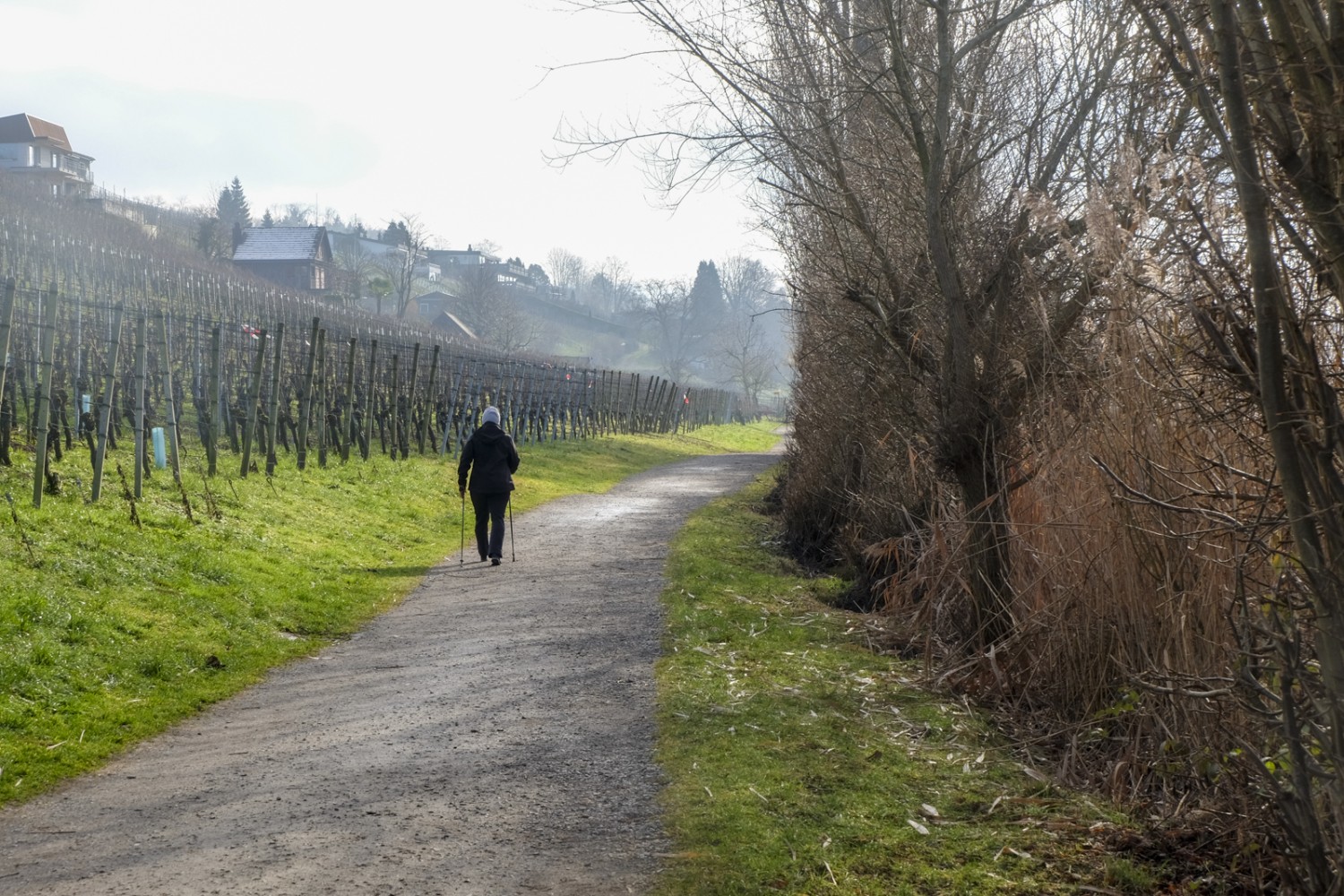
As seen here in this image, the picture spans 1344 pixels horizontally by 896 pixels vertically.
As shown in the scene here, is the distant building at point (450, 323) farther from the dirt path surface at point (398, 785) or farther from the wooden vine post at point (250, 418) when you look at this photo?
the dirt path surface at point (398, 785)

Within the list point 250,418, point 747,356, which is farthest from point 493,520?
point 747,356

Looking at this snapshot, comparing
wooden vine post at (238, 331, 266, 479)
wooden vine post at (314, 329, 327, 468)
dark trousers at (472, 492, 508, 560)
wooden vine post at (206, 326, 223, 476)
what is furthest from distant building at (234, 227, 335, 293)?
dark trousers at (472, 492, 508, 560)

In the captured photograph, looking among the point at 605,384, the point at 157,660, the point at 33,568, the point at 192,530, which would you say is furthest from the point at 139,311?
the point at 605,384

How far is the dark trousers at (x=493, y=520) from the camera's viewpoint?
13.5 meters

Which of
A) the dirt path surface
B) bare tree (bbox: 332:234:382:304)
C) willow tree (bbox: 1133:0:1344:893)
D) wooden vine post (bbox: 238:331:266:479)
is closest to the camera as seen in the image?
willow tree (bbox: 1133:0:1344:893)

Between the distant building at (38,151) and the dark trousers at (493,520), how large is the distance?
259 feet

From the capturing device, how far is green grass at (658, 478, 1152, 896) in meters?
4.67

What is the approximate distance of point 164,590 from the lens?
9.64 meters

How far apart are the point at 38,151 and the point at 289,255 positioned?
2424 cm

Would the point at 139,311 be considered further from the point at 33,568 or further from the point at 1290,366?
the point at 1290,366

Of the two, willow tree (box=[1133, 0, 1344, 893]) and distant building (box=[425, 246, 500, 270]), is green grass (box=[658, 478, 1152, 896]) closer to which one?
willow tree (box=[1133, 0, 1344, 893])

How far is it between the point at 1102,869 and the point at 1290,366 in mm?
2186

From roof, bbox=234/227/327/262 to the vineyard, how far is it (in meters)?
38.1

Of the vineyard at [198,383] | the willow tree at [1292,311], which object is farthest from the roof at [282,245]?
the willow tree at [1292,311]
